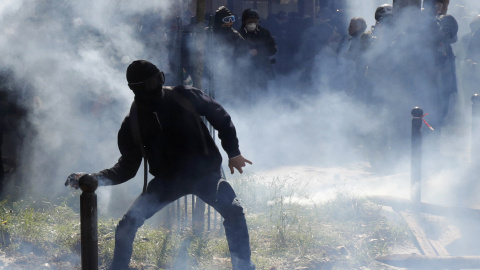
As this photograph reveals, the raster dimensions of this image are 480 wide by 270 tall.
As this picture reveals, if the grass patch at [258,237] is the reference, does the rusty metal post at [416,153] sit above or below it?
above

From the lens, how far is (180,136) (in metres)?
4.24

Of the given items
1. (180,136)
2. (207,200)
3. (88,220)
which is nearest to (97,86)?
(180,136)

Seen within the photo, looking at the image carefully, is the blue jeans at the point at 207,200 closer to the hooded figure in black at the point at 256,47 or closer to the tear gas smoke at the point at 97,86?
the tear gas smoke at the point at 97,86

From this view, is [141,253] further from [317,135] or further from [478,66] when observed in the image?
[478,66]

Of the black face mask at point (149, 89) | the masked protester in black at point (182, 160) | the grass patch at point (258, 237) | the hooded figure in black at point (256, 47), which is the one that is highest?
the hooded figure in black at point (256, 47)

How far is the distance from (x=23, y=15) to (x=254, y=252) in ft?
12.5

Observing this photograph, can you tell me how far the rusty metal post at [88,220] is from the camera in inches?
132

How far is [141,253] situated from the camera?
5012mm

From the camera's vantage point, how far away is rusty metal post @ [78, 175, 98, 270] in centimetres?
335

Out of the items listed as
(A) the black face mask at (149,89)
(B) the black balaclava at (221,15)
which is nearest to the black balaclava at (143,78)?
(A) the black face mask at (149,89)

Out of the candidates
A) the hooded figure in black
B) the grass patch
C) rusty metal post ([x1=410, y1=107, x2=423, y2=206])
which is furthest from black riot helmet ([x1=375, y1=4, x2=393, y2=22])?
the grass patch

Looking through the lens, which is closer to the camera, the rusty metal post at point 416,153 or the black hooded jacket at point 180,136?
the black hooded jacket at point 180,136

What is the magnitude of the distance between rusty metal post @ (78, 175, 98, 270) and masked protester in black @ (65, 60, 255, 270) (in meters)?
0.78

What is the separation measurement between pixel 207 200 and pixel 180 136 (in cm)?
49
